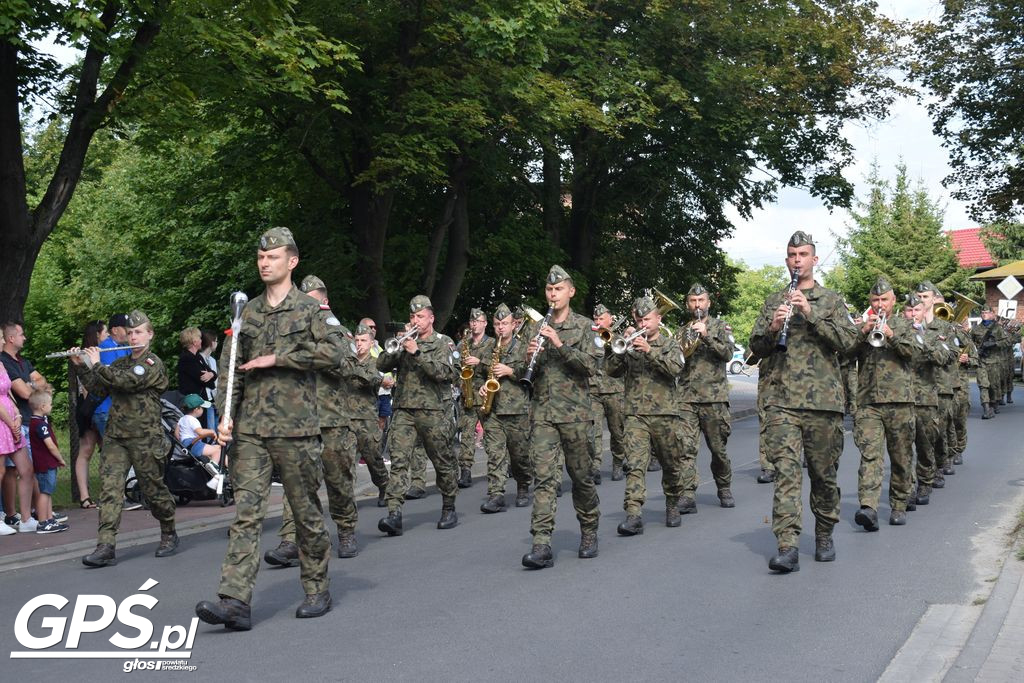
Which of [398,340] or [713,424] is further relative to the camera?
[713,424]

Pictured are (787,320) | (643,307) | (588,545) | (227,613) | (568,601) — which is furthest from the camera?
(643,307)

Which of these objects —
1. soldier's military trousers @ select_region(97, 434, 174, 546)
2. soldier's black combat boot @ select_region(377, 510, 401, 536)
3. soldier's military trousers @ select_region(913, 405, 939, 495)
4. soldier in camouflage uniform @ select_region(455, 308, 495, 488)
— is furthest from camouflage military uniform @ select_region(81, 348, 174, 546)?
soldier's military trousers @ select_region(913, 405, 939, 495)

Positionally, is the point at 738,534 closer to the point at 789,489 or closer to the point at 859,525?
the point at 859,525

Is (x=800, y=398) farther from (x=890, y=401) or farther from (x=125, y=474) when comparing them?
(x=125, y=474)

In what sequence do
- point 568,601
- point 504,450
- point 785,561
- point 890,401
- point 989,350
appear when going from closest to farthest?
point 568,601 < point 785,561 < point 890,401 < point 504,450 < point 989,350

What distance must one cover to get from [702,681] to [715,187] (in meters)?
26.7

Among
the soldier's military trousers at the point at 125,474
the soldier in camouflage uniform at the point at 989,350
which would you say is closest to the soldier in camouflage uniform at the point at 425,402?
the soldier's military trousers at the point at 125,474

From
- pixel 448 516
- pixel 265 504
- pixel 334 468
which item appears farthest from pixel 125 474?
pixel 265 504

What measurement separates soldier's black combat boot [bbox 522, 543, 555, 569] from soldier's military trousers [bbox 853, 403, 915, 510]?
3.14 m

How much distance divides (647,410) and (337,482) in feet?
9.06

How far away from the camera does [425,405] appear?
11.8m

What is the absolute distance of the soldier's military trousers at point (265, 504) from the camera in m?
7.45

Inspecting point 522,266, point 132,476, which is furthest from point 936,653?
point 522,266

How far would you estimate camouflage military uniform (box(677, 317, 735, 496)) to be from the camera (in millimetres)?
13492
